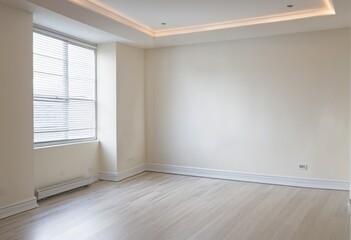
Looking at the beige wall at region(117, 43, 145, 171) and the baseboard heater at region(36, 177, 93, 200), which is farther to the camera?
the beige wall at region(117, 43, 145, 171)

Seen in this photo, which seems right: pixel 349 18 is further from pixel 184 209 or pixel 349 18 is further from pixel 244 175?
pixel 184 209

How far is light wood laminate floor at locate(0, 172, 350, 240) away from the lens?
3.65 metres

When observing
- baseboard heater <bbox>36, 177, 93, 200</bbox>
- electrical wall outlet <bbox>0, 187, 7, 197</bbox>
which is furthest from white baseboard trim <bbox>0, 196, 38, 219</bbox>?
baseboard heater <bbox>36, 177, 93, 200</bbox>

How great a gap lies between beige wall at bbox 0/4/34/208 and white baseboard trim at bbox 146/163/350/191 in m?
2.99

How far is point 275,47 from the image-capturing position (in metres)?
5.93

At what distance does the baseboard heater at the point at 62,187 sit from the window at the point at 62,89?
2.26ft

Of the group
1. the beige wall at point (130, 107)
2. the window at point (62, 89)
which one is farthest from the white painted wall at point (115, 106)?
the window at point (62, 89)

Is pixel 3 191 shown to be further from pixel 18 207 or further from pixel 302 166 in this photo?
pixel 302 166

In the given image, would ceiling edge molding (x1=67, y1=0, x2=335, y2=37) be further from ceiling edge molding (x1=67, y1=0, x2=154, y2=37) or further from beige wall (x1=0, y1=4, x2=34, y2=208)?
beige wall (x1=0, y1=4, x2=34, y2=208)

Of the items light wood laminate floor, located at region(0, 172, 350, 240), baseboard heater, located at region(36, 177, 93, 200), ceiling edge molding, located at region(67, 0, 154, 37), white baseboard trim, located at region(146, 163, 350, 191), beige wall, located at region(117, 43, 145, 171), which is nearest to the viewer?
light wood laminate floor, located at region(0, 172, 350, 240)

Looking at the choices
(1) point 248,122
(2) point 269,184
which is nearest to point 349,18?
(1) point 248,122

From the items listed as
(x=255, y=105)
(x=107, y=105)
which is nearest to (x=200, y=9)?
(x=255, y=105)

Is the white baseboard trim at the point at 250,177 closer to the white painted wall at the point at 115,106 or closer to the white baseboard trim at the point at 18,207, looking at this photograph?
the white painted wall at the point at 115,106

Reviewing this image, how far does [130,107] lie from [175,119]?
0.95 metres
